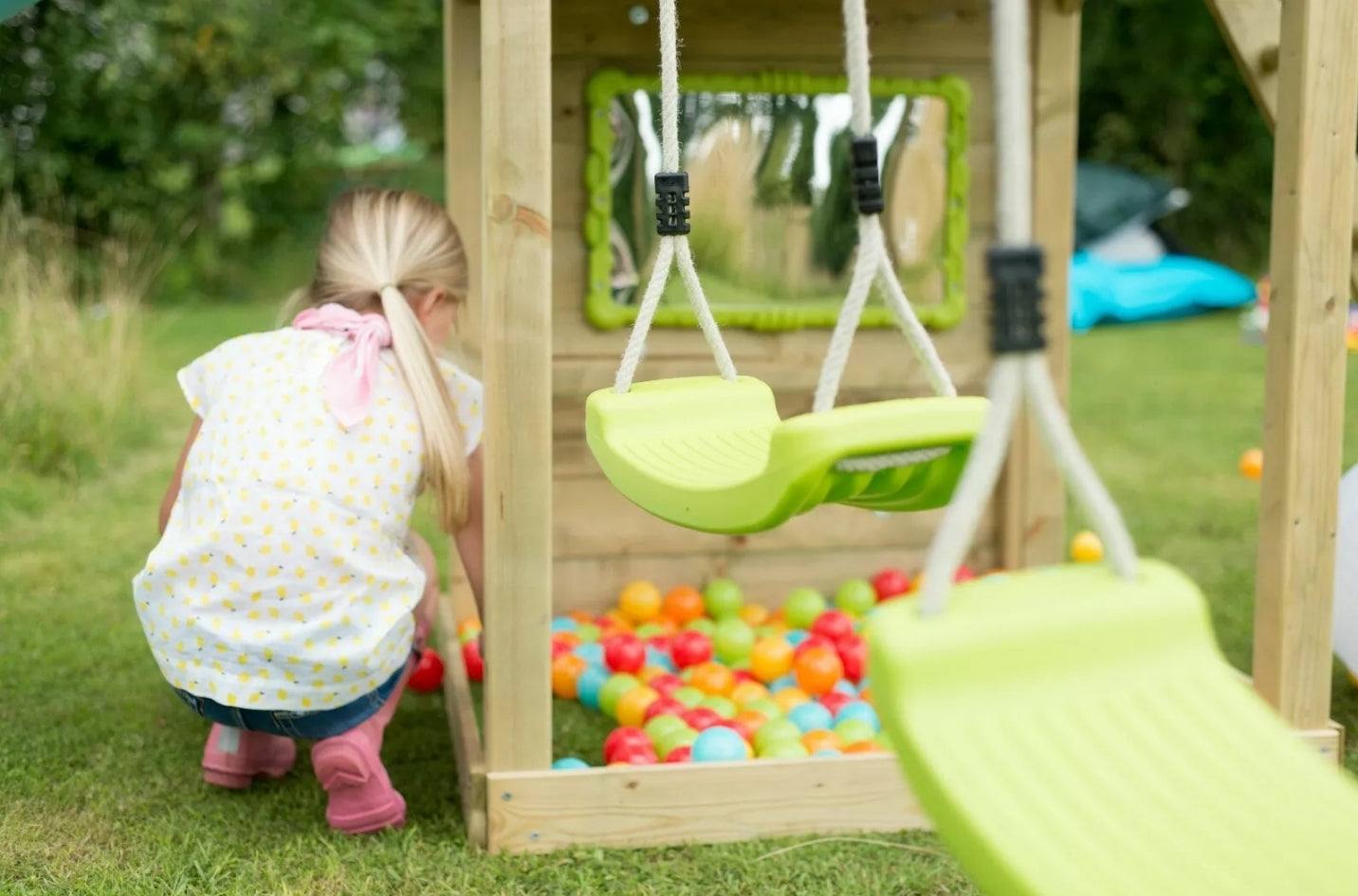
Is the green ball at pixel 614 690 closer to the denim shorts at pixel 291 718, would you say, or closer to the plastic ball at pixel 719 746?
the plastic ball at pixel 719 746

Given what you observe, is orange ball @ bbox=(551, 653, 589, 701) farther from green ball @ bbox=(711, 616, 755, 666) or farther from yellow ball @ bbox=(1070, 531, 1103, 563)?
yellow ball @ bbox=(1070, 531, 1103, 563)

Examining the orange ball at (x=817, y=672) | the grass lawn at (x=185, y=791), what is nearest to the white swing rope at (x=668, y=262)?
the grass lawn at (x=185, y=791)

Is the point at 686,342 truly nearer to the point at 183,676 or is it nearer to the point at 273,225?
the point at 183,676

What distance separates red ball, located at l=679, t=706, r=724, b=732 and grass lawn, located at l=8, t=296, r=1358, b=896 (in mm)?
242

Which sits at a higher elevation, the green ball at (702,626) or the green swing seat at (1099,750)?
the green swing seat at (1099,750)

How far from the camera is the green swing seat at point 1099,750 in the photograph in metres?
1.29

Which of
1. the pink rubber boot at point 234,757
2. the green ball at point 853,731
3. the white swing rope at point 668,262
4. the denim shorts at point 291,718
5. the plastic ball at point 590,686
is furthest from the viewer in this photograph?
the plastic ball at point 590,686

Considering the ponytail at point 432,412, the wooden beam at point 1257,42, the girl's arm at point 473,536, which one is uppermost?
the wooden beam at point 1257,42

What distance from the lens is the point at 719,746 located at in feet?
10.1

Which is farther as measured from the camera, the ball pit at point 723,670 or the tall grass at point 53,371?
the tall grass at point 53,371

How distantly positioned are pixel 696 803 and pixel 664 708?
54 cm

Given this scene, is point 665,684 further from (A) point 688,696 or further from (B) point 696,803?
(B) point 696,803

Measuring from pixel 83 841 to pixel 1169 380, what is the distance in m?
7.17


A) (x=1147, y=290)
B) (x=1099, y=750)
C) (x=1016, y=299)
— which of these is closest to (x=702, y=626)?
(x=1099, y=750)
